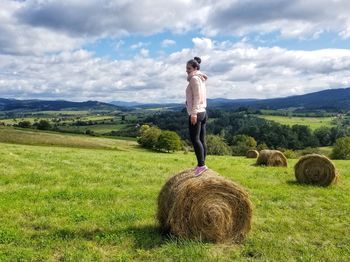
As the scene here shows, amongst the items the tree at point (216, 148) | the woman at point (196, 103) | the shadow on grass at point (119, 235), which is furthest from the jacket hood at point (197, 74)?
the tree at point (216, 148)

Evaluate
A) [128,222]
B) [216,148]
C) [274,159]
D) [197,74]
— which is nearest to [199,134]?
[197,74]

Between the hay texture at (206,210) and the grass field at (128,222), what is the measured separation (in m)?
0.30

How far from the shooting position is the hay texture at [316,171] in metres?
19.0

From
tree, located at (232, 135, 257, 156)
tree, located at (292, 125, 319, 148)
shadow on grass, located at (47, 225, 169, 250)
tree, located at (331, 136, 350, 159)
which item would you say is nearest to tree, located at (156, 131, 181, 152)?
tree, located at (232, 135, 257, 156)

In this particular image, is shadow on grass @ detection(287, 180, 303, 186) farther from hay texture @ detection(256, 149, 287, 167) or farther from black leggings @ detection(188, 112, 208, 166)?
black leggings @ detection(188, 112, 208, 166)

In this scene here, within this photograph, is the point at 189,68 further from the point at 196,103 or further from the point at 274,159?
the point at 274,159

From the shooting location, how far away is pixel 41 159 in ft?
75.9

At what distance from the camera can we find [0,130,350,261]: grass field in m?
9.16

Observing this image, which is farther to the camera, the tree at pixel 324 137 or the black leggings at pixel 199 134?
the tree at pixel 324 137

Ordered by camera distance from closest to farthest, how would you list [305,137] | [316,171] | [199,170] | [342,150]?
[199,170] → [316,171] → [342,150] → [305,137]

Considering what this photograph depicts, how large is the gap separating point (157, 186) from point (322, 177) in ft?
24.0

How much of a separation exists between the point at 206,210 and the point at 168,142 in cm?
6833

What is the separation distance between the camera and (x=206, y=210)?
33.7 ft

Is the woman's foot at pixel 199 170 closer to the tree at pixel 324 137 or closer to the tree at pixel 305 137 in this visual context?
the tree at pixel 305 137
